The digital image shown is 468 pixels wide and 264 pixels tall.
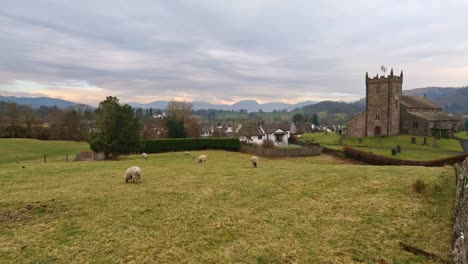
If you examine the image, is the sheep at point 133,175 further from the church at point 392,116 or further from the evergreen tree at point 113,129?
the church at point 392,116

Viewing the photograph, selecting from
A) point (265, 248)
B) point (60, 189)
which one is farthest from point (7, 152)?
point (265, 248)

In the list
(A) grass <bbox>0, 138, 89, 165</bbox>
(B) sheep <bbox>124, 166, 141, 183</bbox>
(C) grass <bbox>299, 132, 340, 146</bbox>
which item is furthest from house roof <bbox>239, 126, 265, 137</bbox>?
(B) sheep <bbox>124, 166, 141, 183</bbox>

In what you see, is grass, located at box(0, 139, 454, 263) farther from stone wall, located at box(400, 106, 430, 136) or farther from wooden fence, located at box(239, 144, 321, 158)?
stone wall, located at box(400, 106, 430, 136)

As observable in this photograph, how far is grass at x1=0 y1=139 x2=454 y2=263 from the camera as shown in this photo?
9.59 metres

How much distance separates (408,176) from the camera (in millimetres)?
18953

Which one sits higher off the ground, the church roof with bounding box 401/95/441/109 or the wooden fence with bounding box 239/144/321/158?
the church roof with bounding box 401/95/441/109

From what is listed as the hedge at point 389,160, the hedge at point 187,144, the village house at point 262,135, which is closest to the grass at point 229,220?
the hedge at point 389,160

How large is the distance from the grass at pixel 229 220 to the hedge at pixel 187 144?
31.7 meters

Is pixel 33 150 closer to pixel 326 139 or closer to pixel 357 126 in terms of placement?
pixel 326 139

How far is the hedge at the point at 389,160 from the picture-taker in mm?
33344

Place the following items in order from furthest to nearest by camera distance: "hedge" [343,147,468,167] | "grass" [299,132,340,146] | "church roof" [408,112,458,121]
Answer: "grass" [299,132,340,146] < "church roof" [408,112,458,121] < "hedge" [343,147,468,167]

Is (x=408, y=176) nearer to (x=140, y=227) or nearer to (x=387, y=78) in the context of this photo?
(x=140, y=227)

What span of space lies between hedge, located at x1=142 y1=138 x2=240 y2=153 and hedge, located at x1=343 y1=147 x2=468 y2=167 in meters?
21.1

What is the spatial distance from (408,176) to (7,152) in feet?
229
